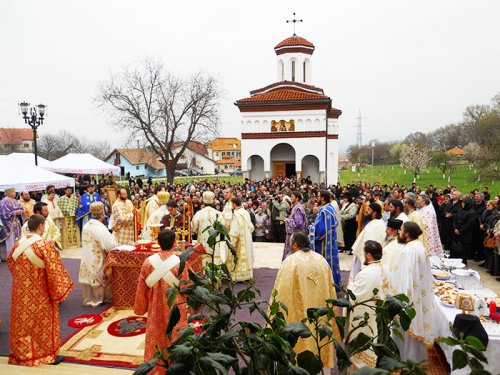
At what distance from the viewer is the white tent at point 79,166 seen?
16984 millimetres

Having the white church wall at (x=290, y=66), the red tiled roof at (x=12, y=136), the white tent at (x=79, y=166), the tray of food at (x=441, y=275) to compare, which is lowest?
the tray of food at (x=441, y=275)

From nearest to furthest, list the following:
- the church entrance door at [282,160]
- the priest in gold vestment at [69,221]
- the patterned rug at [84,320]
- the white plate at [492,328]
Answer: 1. the white plate at [492,328]
2. the patterned rug at [84,320]
3. the priest in gold vestment at [69,221]
4. the church entrance door at [282,160]

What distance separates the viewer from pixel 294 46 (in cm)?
3441

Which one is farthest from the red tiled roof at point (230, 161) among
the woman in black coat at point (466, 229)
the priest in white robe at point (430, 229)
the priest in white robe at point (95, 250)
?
the priest in white robe at point (95, 250)

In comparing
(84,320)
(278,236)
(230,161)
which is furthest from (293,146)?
(230,161)

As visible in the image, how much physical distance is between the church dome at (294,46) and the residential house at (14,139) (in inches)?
1984

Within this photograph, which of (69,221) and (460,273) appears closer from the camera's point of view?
(460,273)

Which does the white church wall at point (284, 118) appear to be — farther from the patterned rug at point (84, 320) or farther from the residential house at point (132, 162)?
the residential house at point (132, 162)

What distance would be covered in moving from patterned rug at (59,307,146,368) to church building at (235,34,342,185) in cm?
2452

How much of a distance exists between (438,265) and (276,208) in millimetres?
6901

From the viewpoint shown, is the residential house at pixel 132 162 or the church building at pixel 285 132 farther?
the residential house at pixel 132 162

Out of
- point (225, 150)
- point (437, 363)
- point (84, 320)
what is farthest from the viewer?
point (225, 150)

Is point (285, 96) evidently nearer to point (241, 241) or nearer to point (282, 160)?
point (282, 160)

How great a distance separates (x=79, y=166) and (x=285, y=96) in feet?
60.4
